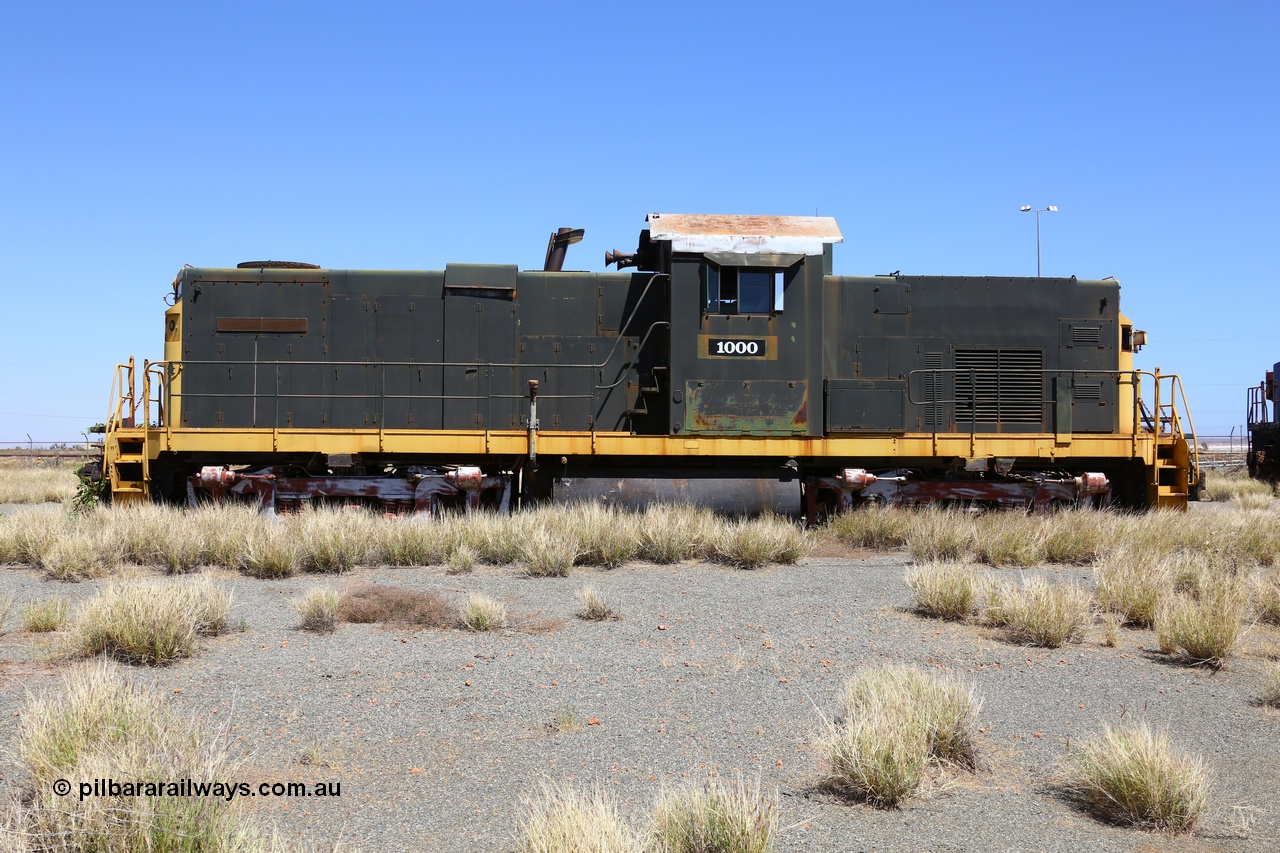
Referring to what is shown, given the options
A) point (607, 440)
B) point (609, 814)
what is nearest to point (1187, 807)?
point (609, 814)

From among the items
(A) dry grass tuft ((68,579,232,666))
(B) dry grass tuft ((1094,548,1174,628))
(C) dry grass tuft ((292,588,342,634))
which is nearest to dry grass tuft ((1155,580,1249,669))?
(B) dry grass tuft ((1094,548,1174,628))

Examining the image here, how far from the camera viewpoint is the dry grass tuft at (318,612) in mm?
6895

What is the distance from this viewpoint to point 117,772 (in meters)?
3.58

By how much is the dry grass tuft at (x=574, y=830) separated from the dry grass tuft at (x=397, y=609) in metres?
3.67

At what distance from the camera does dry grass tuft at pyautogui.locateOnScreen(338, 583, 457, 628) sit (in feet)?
23.4

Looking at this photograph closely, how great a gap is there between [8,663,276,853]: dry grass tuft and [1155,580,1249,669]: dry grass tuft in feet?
18.2

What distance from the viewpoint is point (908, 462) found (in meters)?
13.2

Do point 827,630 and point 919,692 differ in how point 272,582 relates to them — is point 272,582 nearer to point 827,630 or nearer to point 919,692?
point 827,630

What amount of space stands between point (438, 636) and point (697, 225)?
728 centimetres

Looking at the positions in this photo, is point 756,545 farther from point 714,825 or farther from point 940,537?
point 714,825

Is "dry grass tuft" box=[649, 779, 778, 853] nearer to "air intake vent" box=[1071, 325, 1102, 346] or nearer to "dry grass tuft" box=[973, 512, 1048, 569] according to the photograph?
"dry grass tuft" box=[973, 512, 1048, 569]

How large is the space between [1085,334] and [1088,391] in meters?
0.76

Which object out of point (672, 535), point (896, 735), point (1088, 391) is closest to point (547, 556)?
point (672, 535)

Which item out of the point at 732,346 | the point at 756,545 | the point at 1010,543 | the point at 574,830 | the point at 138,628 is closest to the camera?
the point at 574,830
